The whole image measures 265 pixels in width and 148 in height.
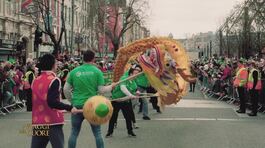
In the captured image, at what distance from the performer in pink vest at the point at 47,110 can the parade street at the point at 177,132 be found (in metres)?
1.50

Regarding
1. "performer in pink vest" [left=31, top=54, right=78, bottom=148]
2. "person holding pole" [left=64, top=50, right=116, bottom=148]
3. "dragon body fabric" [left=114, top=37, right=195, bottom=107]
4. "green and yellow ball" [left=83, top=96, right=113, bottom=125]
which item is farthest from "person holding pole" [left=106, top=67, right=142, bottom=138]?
"performer in pink vest" [left=31, top=54, right=78, bottom=148]

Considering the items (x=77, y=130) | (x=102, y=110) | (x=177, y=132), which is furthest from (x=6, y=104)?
(x=102, y=110)

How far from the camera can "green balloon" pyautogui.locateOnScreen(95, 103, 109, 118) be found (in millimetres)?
7699

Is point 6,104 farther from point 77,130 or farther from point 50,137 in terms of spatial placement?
point 50,137

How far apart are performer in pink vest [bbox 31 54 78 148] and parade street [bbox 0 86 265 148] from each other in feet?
4.92

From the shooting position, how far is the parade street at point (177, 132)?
12.0m

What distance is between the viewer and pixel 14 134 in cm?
1377

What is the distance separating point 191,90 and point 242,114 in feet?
53.8

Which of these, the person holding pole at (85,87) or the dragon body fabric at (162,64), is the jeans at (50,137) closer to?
the person holding pole at (85,87)

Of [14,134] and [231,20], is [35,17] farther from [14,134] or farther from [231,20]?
[14,134]

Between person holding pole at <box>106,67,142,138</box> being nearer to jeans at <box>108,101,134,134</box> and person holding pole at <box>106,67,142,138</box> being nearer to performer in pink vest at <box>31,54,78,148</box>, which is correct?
jeans at <box>108,101,134,134</box>

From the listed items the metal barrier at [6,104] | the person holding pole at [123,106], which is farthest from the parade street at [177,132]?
the metal barrier at [6,104]

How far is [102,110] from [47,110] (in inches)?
27.7

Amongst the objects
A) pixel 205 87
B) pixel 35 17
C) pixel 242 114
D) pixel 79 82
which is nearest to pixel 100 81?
pixel 79 82
